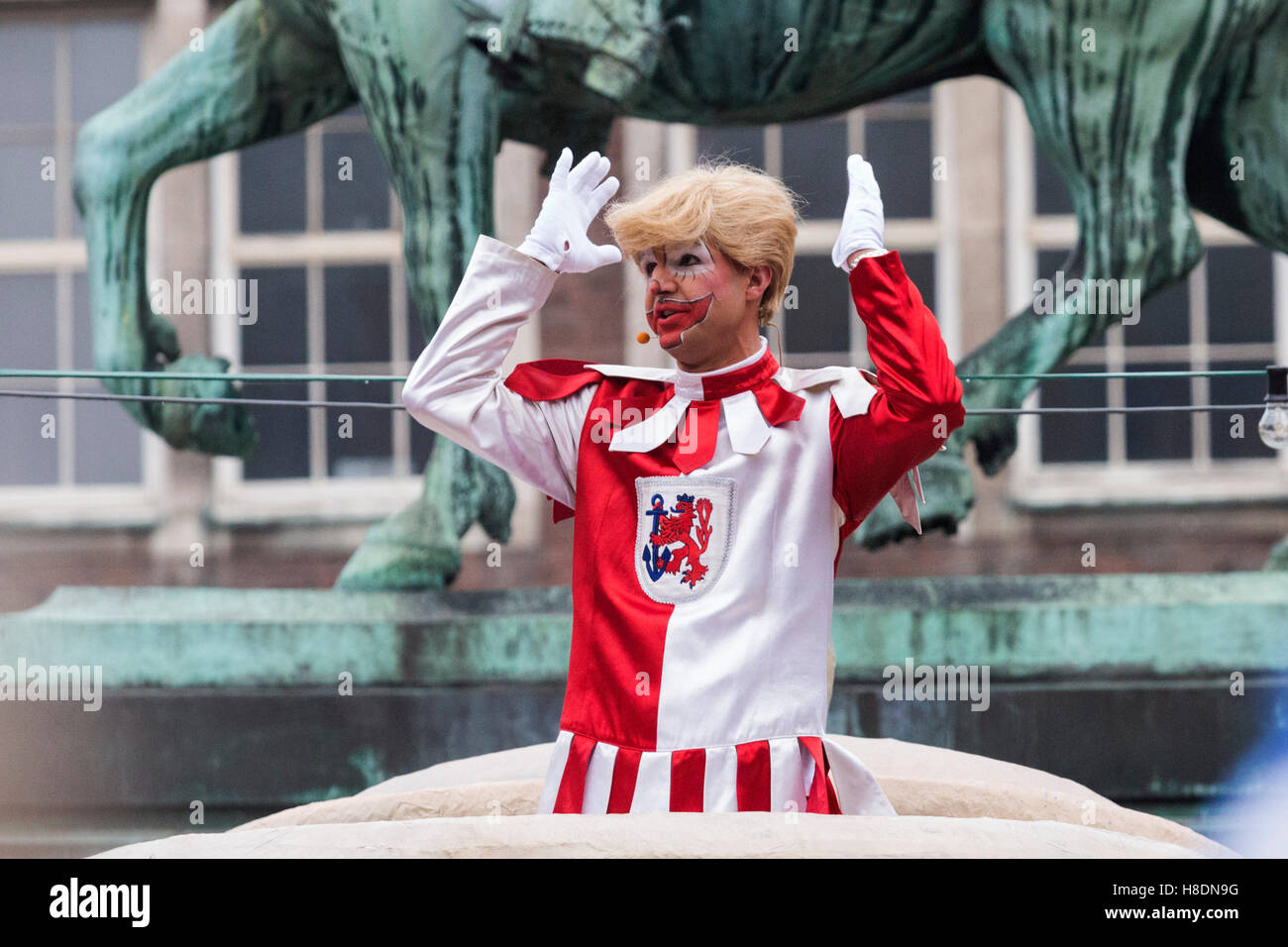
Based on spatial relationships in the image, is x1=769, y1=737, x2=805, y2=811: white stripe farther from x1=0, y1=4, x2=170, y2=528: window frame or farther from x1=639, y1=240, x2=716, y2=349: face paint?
x1=0, y1=4, x2=170, y2=528: window frame

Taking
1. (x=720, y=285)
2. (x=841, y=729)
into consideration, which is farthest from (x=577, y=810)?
(x=841, y=729)

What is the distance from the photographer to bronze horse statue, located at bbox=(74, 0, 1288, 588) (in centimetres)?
304

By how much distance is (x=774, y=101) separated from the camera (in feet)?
10.5

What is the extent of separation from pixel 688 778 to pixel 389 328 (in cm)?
537

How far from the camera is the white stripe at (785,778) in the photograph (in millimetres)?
1600

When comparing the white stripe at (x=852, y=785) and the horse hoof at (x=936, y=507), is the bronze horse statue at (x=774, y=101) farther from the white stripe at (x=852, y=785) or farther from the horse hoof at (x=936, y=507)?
the white stripe at (x=852, y=785)

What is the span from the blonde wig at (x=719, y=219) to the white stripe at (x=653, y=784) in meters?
0.47

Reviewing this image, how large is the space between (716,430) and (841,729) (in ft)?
4.22

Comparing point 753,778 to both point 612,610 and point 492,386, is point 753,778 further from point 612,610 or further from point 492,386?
point 492,386

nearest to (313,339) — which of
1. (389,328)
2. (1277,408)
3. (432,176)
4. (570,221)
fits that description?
(389,328)

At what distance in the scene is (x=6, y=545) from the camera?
659 centimetres

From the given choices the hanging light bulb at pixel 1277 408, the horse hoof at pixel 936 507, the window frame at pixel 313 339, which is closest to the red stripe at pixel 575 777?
the hanging light bulb at pixel 1277 408

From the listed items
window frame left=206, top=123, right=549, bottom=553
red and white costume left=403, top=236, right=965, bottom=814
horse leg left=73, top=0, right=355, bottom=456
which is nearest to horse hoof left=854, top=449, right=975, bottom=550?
horse leg left=73, top=0, right=355, bottom=456

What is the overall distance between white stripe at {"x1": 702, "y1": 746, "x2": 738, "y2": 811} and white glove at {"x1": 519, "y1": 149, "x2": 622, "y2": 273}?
481mm
